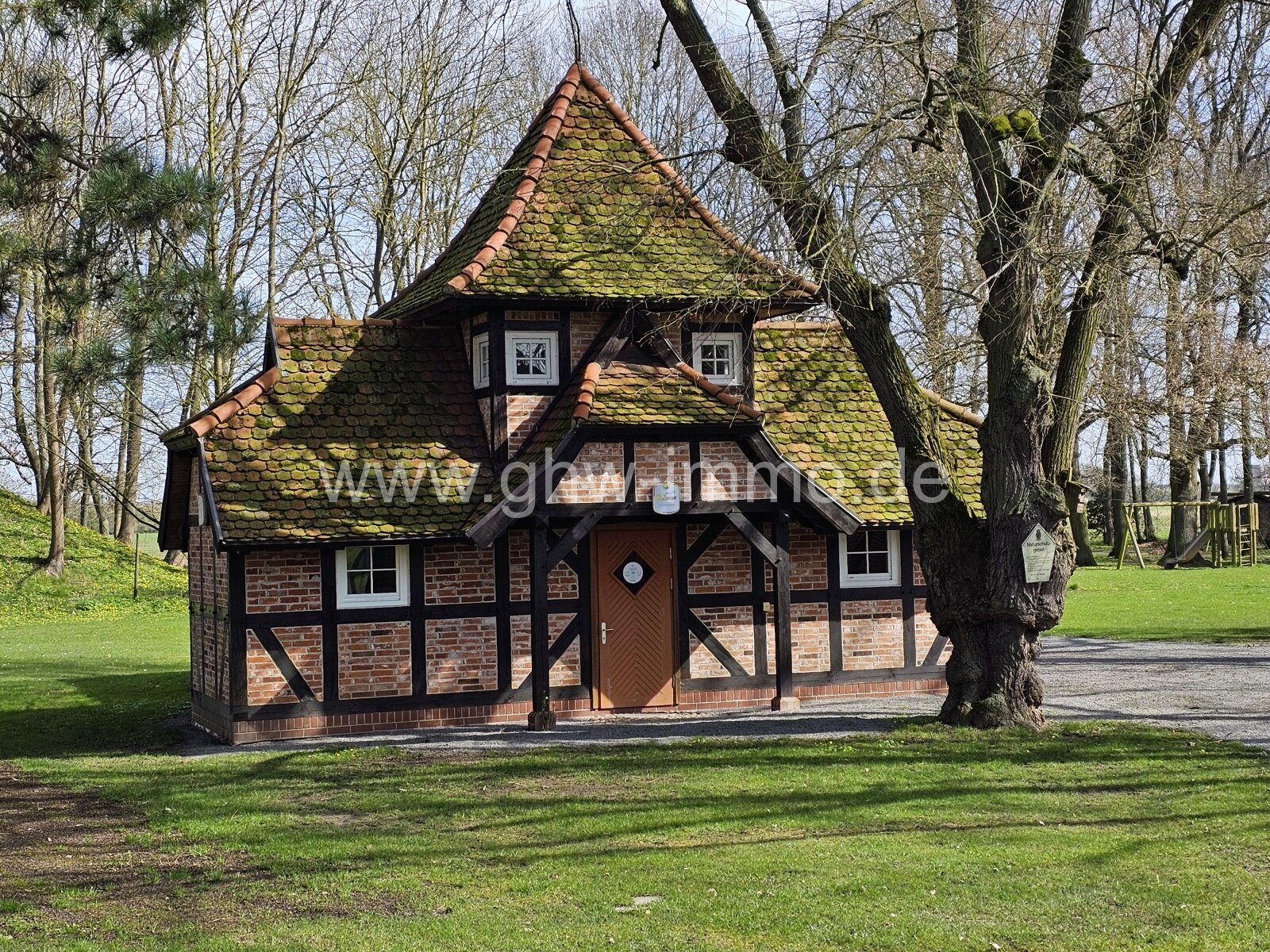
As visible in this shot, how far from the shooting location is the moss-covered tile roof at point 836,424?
17.4m

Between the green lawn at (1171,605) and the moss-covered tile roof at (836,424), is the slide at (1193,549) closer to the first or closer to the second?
the green lawn at (1171,605)

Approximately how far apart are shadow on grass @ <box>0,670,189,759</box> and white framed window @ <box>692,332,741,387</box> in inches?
294

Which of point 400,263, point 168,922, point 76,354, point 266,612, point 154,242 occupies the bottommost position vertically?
point 168,922

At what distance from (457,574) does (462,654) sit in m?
0.89

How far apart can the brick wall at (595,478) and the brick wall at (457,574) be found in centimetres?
136

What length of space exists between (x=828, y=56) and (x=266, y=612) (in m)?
8.05

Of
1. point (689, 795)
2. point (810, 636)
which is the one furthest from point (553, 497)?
point (689, 795)

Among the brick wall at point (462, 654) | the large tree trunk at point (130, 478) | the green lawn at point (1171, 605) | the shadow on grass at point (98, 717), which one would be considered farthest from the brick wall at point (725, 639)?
the large tree trunk at point (130, 478)

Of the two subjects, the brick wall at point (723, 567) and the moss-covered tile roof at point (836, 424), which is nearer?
the brick wall at point (723, 567)

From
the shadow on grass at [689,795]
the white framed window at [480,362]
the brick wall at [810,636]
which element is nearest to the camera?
the shadow on grass at [689,795]

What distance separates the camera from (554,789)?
11.9 metres

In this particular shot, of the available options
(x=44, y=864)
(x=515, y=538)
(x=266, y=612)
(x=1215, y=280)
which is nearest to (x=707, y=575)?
(x=515, y=538)

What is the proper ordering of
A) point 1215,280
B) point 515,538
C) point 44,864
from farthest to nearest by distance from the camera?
point 515,538
point 1215,280
point 44,864

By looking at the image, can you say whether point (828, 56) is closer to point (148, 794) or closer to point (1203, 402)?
point (148, 794)
